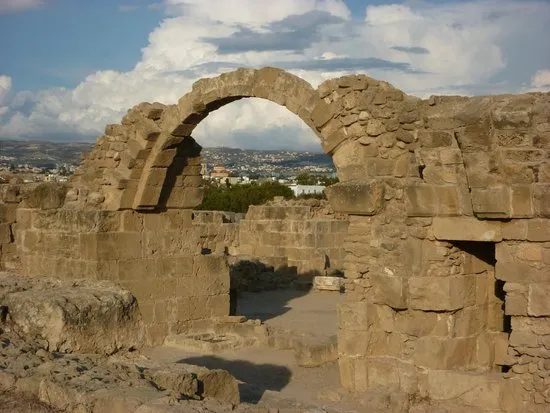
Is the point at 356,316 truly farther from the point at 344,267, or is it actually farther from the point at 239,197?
the point at 239,197

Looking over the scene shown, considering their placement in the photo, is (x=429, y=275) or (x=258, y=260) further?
(x=258, y=260)

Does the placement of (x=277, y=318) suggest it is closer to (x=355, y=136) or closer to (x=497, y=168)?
(x=355, y=136)

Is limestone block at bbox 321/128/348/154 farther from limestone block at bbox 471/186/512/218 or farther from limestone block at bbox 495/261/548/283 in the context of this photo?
limestone block at bbox 495/261/548/283

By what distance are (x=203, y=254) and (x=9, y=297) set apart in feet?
21.7

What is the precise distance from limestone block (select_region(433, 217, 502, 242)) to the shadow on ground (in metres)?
2.60

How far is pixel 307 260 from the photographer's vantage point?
18.9 metres

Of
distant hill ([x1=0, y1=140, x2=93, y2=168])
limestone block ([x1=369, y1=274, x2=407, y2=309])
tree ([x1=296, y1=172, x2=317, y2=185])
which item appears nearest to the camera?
limestone block ([x1=369, y1=274, x2=407, y2=309])

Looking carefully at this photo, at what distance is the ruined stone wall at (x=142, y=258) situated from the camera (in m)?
10.6

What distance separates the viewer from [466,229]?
299 inches

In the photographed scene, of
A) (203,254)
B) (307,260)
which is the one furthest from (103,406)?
(307,260)

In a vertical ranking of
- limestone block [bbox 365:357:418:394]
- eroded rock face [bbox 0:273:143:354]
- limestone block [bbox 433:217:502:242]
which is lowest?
limestone block [bbox 365:357:418:394]

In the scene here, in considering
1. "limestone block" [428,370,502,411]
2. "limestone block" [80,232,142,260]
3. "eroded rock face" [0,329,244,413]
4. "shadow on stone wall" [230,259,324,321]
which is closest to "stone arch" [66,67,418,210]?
"limestone block" [80,232,142,260]

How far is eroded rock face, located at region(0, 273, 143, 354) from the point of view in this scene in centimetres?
505

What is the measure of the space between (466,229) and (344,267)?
1748mm
